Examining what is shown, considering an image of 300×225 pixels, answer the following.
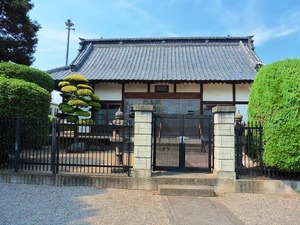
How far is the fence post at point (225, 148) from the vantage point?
18.9ft

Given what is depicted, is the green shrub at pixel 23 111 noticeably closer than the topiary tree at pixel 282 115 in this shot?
No

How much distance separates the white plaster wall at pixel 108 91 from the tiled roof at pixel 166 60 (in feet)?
1.98

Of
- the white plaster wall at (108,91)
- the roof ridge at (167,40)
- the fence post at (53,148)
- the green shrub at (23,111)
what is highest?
the roof ridge at (167,40)

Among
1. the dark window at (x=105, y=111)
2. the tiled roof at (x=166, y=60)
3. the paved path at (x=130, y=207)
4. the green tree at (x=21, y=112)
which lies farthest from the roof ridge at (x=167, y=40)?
the paved path at (x=130, y=207)

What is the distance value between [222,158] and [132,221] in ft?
9.71

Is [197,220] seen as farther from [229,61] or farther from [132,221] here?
[229,61]

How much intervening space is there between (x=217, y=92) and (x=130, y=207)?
9935 millimetres

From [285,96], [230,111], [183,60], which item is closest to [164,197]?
[230,111]

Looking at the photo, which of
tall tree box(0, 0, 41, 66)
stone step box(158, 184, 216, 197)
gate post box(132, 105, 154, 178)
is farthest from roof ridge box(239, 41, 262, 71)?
tall tree box(0, 0, 41, 66)

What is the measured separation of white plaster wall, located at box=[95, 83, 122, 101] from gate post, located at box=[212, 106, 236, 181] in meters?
8.36

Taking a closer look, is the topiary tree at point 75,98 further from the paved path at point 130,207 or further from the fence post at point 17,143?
the paved path at point 130,207

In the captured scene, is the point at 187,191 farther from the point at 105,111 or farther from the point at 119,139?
the point at 105,111

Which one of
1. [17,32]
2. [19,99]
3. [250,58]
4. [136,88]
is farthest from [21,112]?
[250,58]

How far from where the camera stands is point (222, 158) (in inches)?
229
